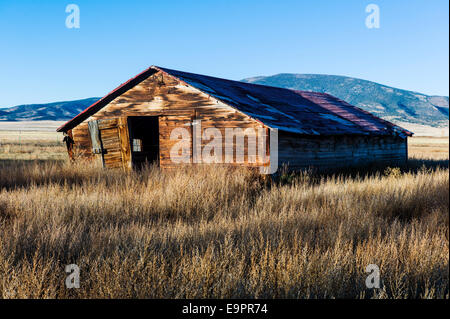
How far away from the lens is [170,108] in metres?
12.5

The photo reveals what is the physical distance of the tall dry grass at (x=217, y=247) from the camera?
10.2ft

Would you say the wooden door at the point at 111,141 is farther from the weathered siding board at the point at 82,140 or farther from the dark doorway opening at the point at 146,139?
the dark doorway opening at the point at 146,139

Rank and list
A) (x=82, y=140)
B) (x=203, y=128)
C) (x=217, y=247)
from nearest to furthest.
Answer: (x=217, y=247) < (x=203, y=128) < (x=82, y=140)

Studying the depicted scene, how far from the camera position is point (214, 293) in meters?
3.04

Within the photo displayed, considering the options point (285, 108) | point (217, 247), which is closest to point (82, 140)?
point (285, 108)

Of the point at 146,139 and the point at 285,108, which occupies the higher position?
the point at 285,108

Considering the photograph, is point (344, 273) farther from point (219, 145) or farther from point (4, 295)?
point (219, 145)

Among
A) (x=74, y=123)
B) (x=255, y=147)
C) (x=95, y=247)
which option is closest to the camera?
(x=95, y=247)

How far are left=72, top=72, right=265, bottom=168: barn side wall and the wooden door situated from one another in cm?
38

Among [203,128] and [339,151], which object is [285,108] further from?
[203,128]

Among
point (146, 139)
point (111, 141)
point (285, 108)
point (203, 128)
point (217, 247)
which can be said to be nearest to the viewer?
point (217, 247)

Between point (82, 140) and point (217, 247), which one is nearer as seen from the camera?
point (217, 247)
